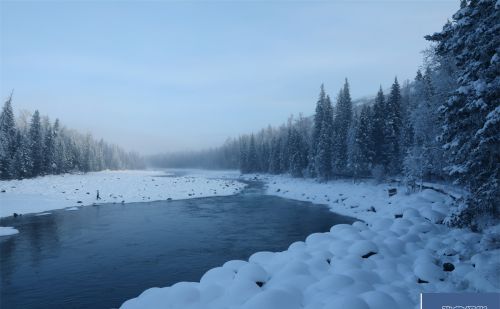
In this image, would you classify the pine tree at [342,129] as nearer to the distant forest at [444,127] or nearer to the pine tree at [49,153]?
the distant forest at [444,127]

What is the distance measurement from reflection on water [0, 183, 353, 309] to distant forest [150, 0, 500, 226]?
1113 centimetres

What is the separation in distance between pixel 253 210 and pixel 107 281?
21298 mm

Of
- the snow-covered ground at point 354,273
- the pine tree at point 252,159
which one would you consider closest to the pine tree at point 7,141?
the snow-covered ground at point 354,273

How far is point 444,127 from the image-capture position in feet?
40.4

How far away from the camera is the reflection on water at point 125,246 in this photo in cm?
1326

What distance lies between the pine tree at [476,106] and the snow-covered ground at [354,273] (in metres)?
2.14

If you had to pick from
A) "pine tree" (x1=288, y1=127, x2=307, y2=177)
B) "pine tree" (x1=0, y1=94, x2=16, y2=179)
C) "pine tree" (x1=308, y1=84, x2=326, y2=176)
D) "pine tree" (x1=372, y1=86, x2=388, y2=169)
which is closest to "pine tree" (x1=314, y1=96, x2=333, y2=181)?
"pine tree" (x1=308, y1=84, x2=326, y2=176)

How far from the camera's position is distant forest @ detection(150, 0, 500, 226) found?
10.3 m

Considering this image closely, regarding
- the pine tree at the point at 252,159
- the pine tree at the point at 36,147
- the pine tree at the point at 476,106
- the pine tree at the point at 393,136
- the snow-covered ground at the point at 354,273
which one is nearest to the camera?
the snow-covered ground at the point at 354,273

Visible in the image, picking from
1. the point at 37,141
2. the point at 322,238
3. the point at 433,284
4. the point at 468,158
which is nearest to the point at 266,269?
the point at 322,238

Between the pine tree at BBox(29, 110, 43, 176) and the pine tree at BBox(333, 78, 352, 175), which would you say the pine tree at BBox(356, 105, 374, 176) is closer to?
the pine tree at BBox(333, 78, 352, 175)

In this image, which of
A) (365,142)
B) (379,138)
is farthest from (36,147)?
(379,138)

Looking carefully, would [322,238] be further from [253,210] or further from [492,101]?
[253,210]

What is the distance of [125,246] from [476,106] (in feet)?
67.9
